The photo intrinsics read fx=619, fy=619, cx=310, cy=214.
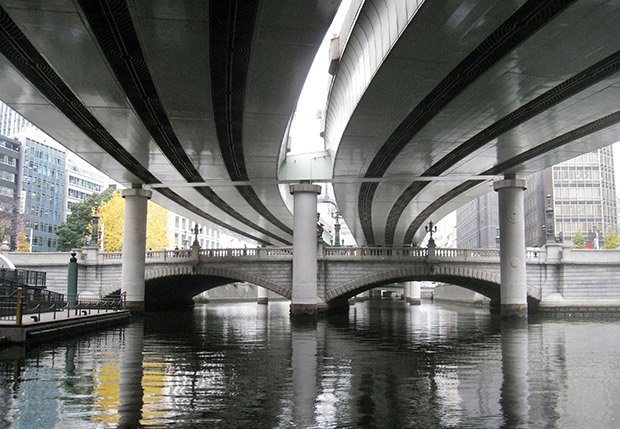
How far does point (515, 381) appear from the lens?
15.4m

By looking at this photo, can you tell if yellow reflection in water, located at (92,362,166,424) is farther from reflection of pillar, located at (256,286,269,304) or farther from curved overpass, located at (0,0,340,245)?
reflection of pillar, located at (256,286,269,304)

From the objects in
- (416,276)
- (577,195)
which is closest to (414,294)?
(577,195)

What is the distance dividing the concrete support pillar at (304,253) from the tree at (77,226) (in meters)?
48.8

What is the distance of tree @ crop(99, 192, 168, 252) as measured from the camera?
2785 inches

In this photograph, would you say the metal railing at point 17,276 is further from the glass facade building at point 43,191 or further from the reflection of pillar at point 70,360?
the glass facade building at point 43,191

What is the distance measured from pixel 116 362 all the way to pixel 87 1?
402 inches

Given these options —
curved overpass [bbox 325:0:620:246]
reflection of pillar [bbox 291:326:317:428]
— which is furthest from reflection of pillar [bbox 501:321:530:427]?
curved overpass [bbox 325:0:620:246]

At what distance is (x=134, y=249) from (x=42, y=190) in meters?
76.6

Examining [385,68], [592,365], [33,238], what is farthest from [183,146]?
[33,238]

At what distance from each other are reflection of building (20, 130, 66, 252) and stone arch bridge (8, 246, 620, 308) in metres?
64.1

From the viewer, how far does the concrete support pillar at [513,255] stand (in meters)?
41.7

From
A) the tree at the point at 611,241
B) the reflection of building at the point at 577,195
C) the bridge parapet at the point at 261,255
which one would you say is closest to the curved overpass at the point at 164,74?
the bridge parapet at the point at 261,255

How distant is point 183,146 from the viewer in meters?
33.5

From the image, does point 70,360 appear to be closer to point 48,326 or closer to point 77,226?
point 48,326
